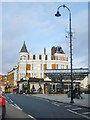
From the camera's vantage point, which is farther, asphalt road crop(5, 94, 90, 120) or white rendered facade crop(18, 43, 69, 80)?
white rendered facade crop(18, 43, 69, 80)

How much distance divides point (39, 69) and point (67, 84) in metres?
45.0

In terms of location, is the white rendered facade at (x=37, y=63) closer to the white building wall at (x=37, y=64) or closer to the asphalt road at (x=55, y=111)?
the white building wall at (x=37, y=64)

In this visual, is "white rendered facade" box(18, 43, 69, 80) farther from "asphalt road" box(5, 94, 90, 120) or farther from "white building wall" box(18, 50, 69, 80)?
"asphalt road" box(5, 94, 90, 120)

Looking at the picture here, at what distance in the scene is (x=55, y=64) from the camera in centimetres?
11006

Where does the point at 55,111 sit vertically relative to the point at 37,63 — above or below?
below

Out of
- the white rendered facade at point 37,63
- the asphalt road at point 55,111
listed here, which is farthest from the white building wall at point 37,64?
the asphalt road at point 55,111

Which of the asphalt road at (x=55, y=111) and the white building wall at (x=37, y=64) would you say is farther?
the white building wall at (x=37, y=64)

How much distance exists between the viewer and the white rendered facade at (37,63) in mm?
107125

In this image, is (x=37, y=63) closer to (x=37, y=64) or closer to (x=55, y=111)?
(x=37, y=64)

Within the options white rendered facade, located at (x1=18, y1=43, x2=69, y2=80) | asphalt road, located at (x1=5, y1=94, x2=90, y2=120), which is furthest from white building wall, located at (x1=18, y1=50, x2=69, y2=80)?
asphalt road, located at (x1=5, y1=94, x2=90, y2=120)

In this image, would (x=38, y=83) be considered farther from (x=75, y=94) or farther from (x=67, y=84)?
(x=75, y=94)

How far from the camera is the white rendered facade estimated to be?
351ft

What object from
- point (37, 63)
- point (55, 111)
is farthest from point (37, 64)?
point (55, 111)

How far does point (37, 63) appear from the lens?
109 m
